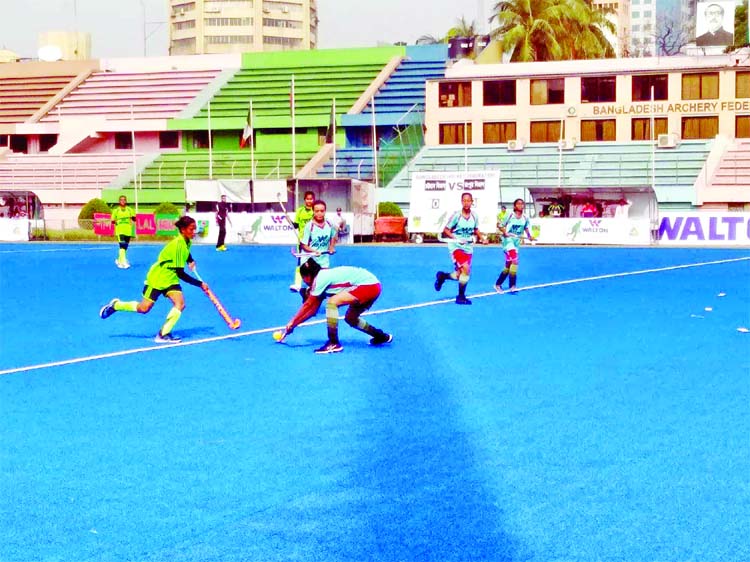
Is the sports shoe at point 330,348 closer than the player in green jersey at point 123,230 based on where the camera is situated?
Yes

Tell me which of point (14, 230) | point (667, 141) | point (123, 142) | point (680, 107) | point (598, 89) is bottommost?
point (14, 230)

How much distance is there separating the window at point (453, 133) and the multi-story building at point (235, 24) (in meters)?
101

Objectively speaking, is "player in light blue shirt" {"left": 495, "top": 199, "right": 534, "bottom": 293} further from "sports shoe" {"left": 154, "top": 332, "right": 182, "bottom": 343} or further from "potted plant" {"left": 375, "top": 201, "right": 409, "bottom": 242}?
"potted plant" {"left": 375, "top": 201, "right": 409, "bottom": 242}

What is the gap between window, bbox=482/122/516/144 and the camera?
2307 inches

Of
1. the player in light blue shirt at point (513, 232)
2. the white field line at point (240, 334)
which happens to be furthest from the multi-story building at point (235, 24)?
the player in light blue shirt at point (513, 232)

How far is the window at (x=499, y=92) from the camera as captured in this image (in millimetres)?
58625

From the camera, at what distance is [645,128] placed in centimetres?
5647

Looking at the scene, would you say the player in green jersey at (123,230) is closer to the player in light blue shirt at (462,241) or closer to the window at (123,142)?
the player in light blue shirt at (462,241)

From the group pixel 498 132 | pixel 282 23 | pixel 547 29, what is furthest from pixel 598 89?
pixel 282 23

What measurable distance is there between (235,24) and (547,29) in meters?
96.8

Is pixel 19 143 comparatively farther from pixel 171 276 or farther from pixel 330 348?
pixel 330 348

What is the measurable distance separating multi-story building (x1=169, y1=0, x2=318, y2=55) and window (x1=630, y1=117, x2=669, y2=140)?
10619 cm

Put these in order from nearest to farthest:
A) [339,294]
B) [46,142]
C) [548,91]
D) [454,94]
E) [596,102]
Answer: [339,294], [596,102], [548,91], [454,94], [46,142]

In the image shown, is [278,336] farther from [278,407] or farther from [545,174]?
[545,174]
